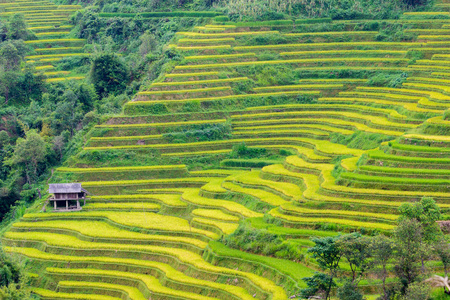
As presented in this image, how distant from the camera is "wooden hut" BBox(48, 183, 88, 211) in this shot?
4697 centimetres

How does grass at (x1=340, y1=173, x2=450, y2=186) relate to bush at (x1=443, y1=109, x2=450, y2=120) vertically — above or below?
below

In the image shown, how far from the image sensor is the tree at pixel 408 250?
27219mm

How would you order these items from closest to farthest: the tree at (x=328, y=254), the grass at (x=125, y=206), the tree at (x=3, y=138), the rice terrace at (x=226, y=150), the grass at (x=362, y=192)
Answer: the tree at (x=328, y=254) → the rice terrace at (x=226, y=150) → the grass at (x=362, y=192) → the grass at (x=125, y=206) → the tree at (x=3, y=138)

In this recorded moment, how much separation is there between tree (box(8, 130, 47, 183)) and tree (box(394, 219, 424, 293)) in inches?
1322

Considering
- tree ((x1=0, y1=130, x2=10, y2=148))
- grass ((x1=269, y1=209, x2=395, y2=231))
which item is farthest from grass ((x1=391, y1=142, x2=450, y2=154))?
tree ((x1=0, y1=130, x2=10, y2=148))

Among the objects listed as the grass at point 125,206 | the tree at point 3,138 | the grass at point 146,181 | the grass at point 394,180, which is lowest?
the grass at point 394,180

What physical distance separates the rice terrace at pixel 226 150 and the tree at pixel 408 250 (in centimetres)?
8

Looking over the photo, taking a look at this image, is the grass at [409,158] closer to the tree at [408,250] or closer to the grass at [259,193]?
the grass at [259,193]

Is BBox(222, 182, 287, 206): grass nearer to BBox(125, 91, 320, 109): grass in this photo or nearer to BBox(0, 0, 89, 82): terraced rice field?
BBox(125, 91, 320, 109): grass

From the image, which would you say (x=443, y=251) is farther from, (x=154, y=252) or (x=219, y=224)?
(x=154, y=252)

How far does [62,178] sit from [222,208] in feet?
46.7

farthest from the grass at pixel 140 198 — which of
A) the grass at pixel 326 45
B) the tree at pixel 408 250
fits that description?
the tree at pixel 408 250

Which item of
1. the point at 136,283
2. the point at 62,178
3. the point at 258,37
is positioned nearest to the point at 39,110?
the point at 62,178

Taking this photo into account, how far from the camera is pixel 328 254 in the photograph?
92.8ft
